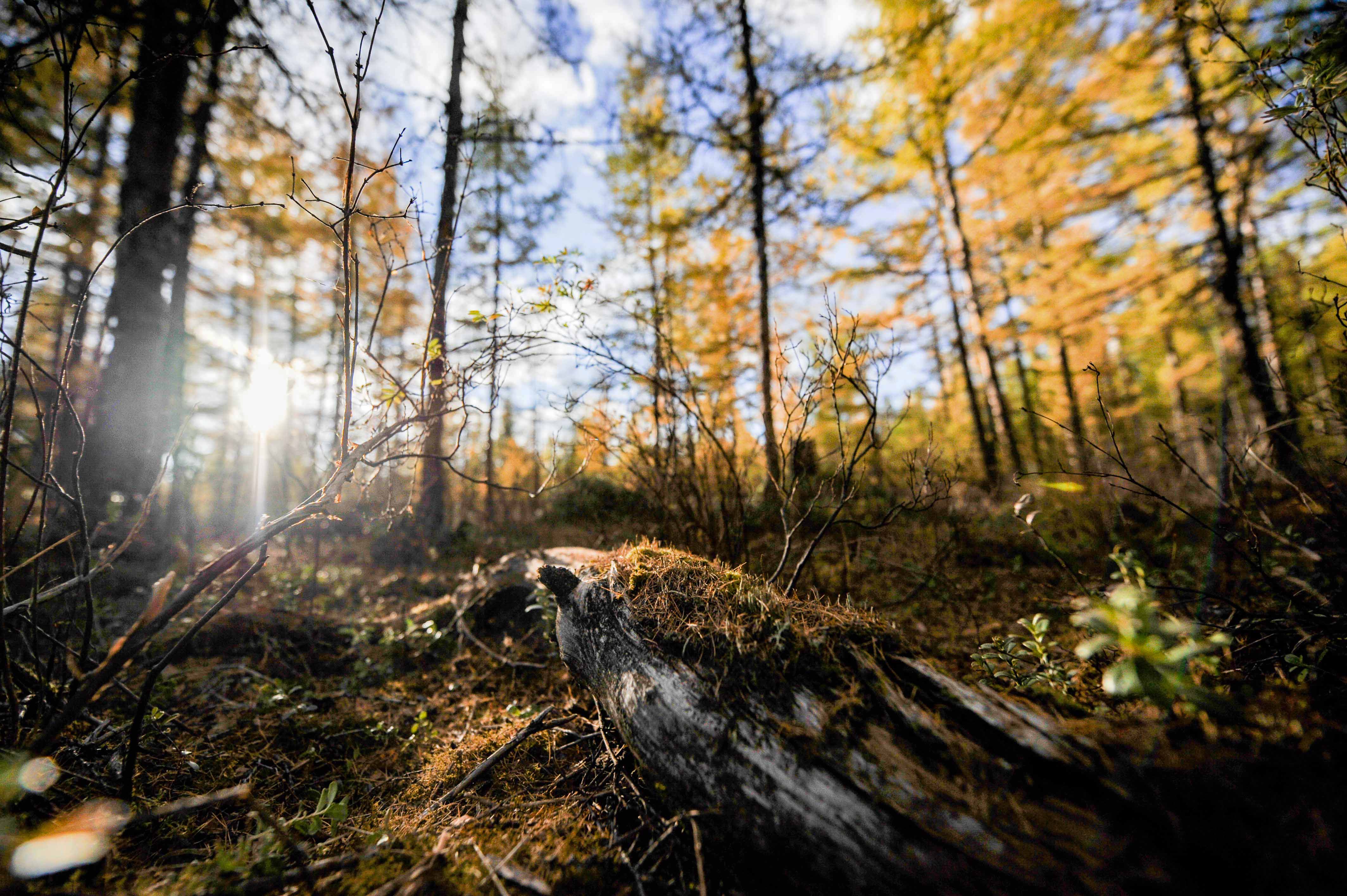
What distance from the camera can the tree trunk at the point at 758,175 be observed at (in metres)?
7.04

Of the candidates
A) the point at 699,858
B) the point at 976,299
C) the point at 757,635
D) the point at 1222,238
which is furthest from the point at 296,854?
the point at 976,299

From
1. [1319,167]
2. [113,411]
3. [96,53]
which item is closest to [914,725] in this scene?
[1319,167]

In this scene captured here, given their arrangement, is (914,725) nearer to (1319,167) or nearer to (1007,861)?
(1007,861)

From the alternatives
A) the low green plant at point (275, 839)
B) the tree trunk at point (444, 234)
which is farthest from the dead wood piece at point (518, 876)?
the tree trunk at point (444, 234)

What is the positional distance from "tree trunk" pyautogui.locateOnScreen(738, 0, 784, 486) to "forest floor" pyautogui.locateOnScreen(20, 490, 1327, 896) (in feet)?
13.9

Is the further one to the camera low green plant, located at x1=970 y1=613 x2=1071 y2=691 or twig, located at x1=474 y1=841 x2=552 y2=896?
low green plant, located at x1=970 y1=613 x2=1071 y2=691

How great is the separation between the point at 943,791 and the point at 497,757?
174 centimetres

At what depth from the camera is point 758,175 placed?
725 centimetres

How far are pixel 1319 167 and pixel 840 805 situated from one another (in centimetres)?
338

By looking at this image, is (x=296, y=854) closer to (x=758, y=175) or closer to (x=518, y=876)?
(x=518, y=876)

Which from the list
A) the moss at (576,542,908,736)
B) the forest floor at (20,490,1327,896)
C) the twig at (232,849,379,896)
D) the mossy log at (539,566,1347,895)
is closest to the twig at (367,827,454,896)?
the forest floor at (20,490,1327,896)

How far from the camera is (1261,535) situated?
15.1 feet

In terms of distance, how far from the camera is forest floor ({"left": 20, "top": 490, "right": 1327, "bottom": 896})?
4.44ft

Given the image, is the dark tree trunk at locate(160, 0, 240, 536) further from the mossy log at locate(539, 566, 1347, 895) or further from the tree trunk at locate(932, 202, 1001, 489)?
the tree trunk at locate(932, 202, 1001, 489)
